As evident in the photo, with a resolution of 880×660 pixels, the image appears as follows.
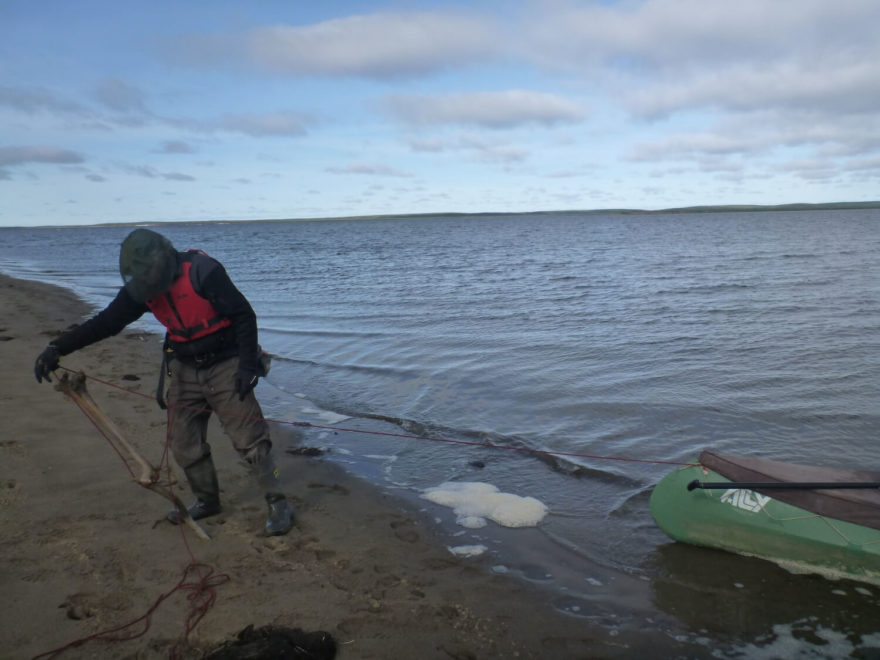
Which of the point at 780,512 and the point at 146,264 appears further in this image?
the point at 780,512

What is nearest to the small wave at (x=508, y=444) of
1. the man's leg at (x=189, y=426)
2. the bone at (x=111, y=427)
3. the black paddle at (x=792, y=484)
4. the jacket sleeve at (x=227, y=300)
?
the black paddle at (x=792, y=484)

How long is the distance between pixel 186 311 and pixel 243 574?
1.87m

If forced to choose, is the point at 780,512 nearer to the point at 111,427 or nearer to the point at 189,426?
the point at 189,426

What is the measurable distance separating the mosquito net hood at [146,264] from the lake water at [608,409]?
298cm

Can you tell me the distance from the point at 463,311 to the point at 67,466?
12.7 meters

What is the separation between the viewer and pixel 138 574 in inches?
162

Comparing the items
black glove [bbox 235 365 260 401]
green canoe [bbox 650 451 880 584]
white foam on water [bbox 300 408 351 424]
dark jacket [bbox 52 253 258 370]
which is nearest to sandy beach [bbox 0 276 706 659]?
black glove [bbox 235 365 260 401]

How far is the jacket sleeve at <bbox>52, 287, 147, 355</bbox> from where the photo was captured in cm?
434

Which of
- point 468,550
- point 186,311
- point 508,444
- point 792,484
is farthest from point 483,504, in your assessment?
point 186,311

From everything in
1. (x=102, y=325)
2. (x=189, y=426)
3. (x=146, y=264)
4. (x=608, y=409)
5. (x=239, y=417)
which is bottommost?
(x=608, y=409)

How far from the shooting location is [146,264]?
163 inches

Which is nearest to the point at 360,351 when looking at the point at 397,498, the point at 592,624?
the point at 397,498

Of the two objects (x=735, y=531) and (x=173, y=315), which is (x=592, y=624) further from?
(x=173, y=315)

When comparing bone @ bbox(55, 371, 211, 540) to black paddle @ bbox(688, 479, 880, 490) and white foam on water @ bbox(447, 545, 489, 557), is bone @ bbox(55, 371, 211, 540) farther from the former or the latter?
black paddle @ bbox(688, 479, 880, 490)
